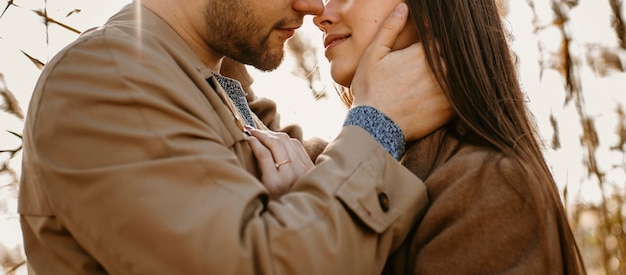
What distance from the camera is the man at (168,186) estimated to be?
71.1 inches

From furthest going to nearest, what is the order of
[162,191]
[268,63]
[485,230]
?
[268,63] < [485,230] < [162,191]

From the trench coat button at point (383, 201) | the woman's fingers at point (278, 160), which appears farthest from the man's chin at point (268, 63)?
the trench coat button at point (383, 201)

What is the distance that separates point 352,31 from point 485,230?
2.75 ft

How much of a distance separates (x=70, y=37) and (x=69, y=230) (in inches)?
42.8

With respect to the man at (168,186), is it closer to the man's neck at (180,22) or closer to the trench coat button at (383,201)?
the trench coat button at (383,201)

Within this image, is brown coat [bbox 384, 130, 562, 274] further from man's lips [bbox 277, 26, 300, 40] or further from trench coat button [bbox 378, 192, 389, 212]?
man's lips [bbox 277, 26, 300, 40]

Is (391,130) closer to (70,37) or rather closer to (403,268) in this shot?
(403,268)

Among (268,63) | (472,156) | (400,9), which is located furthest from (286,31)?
(472,156)

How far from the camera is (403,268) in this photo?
7.34ft

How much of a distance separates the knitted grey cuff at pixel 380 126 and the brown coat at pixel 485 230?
19 centimetres

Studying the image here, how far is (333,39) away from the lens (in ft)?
9.09

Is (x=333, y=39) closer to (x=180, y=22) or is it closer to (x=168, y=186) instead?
(x=180, y=22)

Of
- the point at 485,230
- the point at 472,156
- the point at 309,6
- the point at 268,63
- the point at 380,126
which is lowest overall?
the point at 485,230

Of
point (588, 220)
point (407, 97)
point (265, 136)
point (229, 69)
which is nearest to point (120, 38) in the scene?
point (265, 136)
